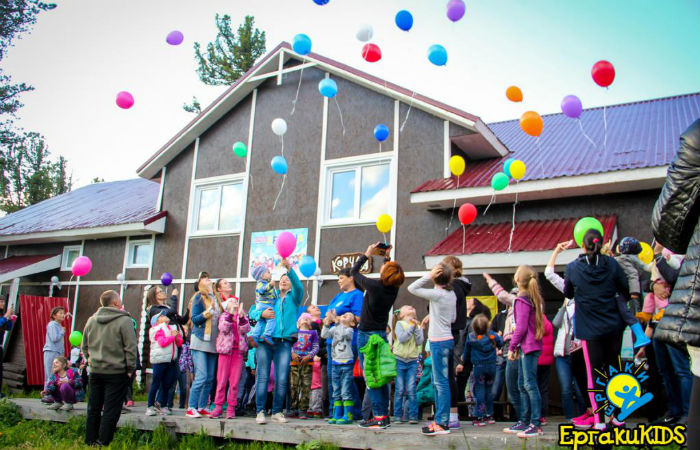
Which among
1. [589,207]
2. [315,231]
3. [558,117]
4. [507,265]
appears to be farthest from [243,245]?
[558,117]

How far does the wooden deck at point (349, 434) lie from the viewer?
546cm

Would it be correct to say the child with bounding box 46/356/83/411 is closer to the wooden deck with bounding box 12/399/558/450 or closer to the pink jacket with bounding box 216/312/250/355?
the wooden deck with bounding box 12/399/558/450

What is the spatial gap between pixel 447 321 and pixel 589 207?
5.54m

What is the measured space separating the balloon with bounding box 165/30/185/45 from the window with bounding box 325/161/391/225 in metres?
4.43

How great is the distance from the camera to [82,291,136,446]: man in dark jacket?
7070 millimetres

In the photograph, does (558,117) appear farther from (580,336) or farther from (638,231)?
(580,336)

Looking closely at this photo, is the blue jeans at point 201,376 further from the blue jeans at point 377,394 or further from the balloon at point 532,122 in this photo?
the balloon at point 532,122

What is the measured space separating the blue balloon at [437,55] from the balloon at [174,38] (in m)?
4.77

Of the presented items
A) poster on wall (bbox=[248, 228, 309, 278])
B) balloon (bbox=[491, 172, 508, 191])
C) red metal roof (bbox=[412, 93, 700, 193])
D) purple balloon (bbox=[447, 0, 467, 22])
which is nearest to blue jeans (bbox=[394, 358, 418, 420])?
balloon (bbox=[491, 172, 508, 191])

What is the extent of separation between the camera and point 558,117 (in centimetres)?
1622

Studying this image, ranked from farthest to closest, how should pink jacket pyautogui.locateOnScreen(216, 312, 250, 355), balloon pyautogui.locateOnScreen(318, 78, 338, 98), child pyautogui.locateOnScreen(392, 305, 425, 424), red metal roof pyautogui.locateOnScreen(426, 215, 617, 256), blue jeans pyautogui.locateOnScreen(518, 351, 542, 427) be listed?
1. balloon pyautogui.locateOnScreen(318, 78, 338, 98)
2. red metal roof pyautogui.locateOnScreen(426, 215, 617, 256)
3. pink jacket pyautogui.locateOnScreen(216, 312, 250, 355)
4. child pyautogui.locateOnScreen(392, 305, 425, 424)
5. blue jeans pyautogui.locateOnScreen(518, 351, 542, 427)

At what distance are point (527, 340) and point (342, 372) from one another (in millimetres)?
2274

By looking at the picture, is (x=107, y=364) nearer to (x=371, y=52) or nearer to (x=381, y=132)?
(x=381, y=132)

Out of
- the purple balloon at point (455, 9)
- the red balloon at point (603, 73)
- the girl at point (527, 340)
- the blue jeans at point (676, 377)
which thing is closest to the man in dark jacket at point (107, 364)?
the girl at point (527, 340)
